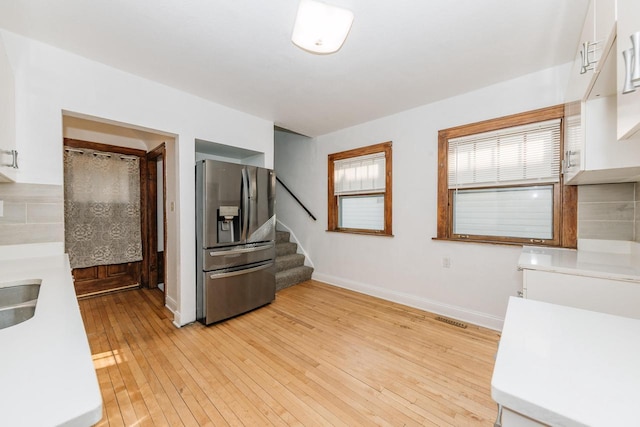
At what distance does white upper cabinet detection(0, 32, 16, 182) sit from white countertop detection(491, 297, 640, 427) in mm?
2430

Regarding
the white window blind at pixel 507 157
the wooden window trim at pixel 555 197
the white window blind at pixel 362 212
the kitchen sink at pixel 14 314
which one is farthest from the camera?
the white window blind at pixel 362 212

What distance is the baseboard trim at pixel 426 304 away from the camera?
2.55 meters

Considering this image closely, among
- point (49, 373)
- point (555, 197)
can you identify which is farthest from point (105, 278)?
point (555, 197)

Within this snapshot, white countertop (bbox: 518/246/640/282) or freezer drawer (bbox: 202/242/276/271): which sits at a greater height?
white countertop (bbox: 518/246/640/282)

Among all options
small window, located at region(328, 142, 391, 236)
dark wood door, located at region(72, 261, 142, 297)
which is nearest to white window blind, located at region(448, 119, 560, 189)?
small window, located at region(328, 142, 391, 236)

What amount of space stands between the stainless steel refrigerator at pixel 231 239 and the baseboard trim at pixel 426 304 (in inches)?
47.3

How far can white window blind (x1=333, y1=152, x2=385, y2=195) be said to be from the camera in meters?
3.44

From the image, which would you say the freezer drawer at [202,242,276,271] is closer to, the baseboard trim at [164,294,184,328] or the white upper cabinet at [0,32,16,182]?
the baseboard trim at [164,294,184,328]

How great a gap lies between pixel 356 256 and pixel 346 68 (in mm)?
2441

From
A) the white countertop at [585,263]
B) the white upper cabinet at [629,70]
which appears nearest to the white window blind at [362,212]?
the white countertop at [585,263]

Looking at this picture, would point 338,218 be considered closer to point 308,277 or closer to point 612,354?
point 308,277

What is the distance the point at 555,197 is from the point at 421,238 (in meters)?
1.26

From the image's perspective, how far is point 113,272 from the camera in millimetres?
3633

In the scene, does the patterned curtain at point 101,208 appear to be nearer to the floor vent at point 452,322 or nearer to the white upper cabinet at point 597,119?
the floor vent at point 452,322
